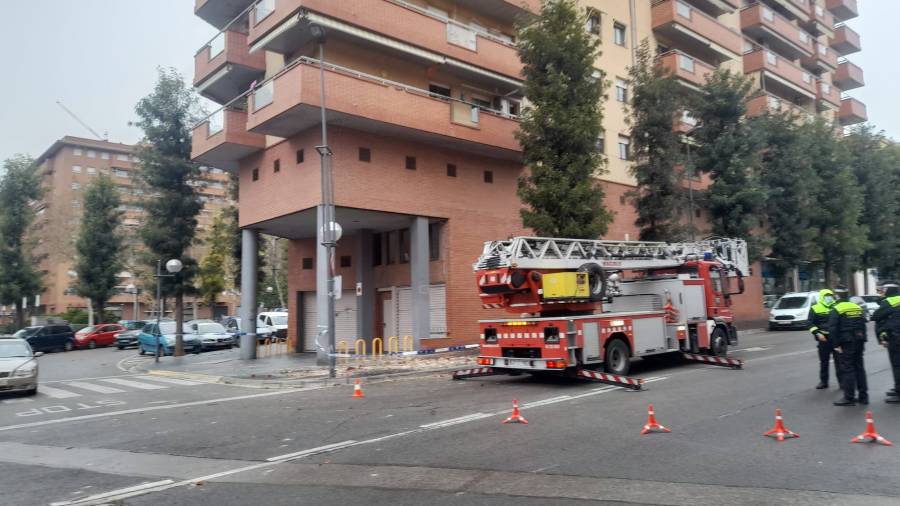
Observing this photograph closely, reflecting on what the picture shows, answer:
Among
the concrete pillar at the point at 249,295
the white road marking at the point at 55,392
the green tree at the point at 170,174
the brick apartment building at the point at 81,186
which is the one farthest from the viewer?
the brick apartment building at the point at 81,186

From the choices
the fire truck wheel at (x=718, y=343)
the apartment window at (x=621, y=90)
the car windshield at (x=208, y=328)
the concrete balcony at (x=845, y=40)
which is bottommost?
the fire truck wheel at (x=718, y=343)

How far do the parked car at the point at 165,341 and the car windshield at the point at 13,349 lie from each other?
11.5 m

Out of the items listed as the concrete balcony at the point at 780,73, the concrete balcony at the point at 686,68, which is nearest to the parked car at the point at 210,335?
the concrete balcony at the point at 686,68

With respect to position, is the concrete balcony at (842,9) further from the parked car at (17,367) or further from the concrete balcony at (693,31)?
the parked car at (17,367)

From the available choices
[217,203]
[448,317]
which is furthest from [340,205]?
[217,203]

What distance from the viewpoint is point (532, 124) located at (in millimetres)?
19000

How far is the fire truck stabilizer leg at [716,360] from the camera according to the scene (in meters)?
14.5

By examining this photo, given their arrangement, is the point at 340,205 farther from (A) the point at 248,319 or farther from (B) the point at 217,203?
(B) the point at 217,203

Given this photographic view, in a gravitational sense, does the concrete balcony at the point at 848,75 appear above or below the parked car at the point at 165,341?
above

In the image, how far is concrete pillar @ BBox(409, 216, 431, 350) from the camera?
20.2 metres

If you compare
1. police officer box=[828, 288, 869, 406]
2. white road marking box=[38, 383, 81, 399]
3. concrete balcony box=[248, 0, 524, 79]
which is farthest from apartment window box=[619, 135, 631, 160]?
white road marking box=[38, 383, 81, 399]

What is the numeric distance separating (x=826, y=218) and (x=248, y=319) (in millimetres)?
28185

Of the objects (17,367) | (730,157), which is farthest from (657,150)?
(17,367)

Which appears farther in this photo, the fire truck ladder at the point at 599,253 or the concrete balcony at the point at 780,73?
the concrete balcony at the point at 780,73
